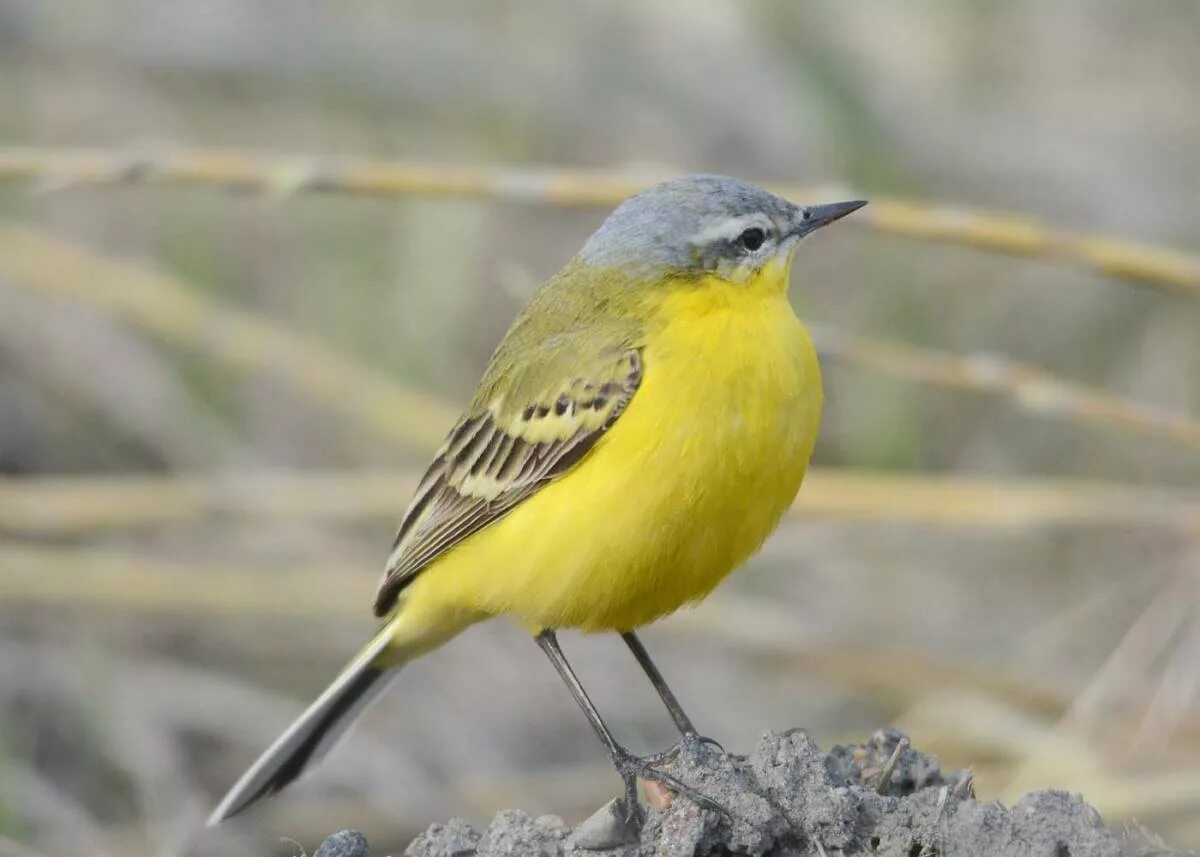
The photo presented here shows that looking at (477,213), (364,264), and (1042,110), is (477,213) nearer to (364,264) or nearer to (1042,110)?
(364,264)

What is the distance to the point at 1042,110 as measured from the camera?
9492 millimetres

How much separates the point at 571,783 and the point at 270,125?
454 centimetres

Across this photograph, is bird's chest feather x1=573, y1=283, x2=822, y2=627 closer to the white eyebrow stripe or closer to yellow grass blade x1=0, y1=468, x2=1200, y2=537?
the white eyebrow stripe

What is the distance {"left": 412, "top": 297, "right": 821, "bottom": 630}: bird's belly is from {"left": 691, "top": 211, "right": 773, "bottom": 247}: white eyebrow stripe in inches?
10.7

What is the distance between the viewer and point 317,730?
5.14 m

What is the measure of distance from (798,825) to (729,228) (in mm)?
1670

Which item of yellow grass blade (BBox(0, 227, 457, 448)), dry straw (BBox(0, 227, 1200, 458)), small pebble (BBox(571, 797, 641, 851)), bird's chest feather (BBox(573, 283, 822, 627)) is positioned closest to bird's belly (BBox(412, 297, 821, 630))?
bird's chest feather (BBox(573, 283, 822, 627))

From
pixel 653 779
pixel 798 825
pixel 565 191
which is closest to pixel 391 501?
pixel 565 191

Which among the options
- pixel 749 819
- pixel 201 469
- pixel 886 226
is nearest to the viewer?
pixel 749 819

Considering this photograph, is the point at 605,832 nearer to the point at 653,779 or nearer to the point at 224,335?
the point at 653,779

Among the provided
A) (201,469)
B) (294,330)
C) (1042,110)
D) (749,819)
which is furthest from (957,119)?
(749,819)

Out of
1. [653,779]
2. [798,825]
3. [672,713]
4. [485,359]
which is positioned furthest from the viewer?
[485,359]

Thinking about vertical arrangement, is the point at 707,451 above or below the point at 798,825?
above

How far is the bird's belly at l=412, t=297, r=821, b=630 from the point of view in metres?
4.23
